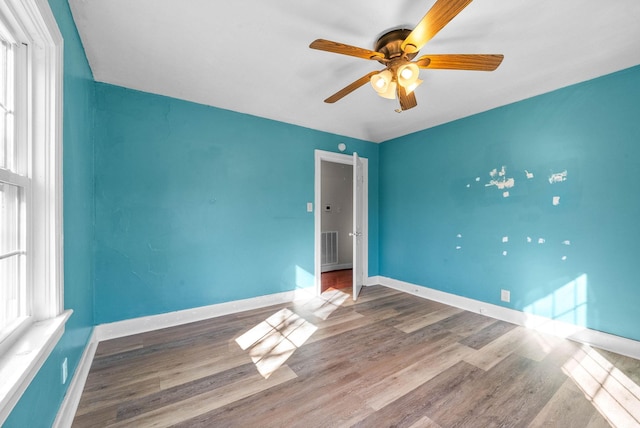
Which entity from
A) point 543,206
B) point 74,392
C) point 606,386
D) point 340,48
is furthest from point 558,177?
point 74,392

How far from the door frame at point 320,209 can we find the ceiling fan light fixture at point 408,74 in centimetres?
205

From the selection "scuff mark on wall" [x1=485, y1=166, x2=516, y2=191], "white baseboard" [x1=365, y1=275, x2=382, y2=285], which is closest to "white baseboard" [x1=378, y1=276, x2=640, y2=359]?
"white baseboard" [x1=365, y1=275, x2=382, y2=285]

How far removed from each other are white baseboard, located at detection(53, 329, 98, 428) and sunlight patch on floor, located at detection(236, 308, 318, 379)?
3.51ft

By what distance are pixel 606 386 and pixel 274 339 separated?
2482 mm

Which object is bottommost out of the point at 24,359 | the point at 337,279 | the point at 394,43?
the point at 337,279

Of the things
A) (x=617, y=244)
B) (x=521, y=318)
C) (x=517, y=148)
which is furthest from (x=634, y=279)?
(x=517, y=148)

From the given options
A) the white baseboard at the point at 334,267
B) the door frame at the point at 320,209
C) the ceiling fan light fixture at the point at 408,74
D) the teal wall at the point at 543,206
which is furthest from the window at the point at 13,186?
the white baseboard at the point at 334,267

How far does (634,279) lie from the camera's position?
86.0 inches

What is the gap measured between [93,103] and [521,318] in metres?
4.72

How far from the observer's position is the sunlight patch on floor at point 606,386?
157 cm

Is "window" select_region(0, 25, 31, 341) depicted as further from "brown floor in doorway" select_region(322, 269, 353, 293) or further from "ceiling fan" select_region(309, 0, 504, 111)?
"brown floor in doorway" select_region(322, 269, 353, 293)

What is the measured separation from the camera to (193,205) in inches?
114

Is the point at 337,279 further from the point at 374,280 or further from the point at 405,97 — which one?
the point at 405,97

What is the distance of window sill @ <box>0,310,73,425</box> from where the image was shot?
30.0 inches
